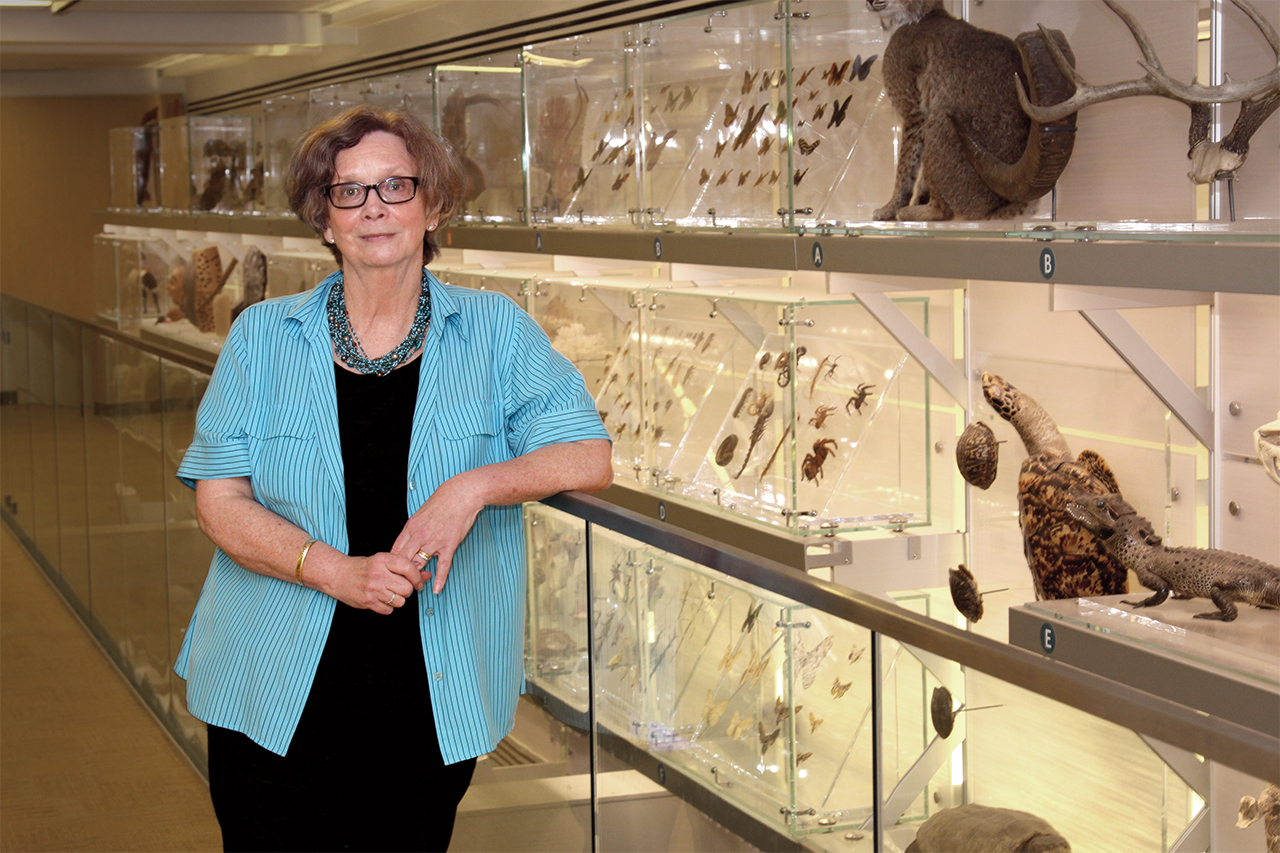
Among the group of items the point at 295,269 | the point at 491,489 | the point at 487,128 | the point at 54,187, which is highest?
the point at 54,187

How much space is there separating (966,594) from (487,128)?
2.40 metres

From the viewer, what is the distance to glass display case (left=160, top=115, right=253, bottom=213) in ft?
22.7

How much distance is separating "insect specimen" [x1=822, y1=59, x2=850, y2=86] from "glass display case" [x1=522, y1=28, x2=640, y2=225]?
0.70 m

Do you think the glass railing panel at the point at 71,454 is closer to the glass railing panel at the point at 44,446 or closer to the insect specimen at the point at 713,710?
the glass railing panel at the point at 44,446

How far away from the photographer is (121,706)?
4.46m

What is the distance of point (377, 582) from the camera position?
1.61 metres

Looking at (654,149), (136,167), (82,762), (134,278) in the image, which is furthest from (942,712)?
(136,167)

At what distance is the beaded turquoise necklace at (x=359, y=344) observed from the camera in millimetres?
1750

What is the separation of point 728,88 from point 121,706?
2.94 metres

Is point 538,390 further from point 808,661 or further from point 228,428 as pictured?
point 808,661

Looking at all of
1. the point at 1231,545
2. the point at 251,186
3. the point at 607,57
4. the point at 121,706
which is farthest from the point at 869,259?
the point at 251,186

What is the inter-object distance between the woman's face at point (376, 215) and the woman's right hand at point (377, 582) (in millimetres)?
411

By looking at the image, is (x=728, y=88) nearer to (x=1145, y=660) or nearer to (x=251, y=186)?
(x=1145, y=660)

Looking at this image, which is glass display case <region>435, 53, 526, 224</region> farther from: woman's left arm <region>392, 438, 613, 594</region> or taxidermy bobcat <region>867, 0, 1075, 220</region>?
woman's left arm <region>392, 438, 613, 594</region>
